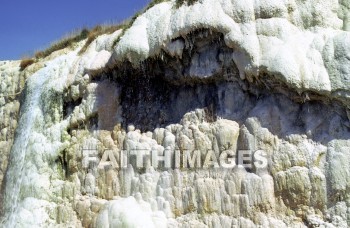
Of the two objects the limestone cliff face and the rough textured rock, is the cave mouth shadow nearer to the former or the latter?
the limestone cliff face

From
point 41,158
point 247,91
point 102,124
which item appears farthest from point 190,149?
point 41,158

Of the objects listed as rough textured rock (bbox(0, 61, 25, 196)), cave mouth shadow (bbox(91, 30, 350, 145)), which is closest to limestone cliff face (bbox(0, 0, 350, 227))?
cave mouth shadow (bbox(91, 30, 350, 145))

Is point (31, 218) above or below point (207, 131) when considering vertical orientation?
below

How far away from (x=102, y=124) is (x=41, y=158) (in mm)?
1519

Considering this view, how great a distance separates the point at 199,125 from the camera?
9055 mm

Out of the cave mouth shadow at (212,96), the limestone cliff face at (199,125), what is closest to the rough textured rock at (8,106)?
the limestone cliff face at (199,125)

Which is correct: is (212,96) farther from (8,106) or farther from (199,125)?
(8,106)

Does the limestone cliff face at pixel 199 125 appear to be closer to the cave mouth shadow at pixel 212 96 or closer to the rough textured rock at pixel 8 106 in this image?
the cave mouth shadow at pixel 212 96

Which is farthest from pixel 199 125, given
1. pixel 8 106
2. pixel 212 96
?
pixel 8 106

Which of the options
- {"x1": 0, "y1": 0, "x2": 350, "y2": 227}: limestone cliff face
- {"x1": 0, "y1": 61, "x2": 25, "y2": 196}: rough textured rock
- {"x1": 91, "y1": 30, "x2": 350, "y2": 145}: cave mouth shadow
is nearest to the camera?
{"x1": 0, "y1": 0, "x2": 350, "y2": 227}: limestone cliff face

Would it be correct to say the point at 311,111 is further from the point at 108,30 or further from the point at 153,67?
the point at 108,30

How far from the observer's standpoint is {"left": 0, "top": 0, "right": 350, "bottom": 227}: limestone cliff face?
26.6 feet

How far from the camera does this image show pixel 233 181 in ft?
28.1

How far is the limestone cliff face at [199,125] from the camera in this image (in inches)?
319
